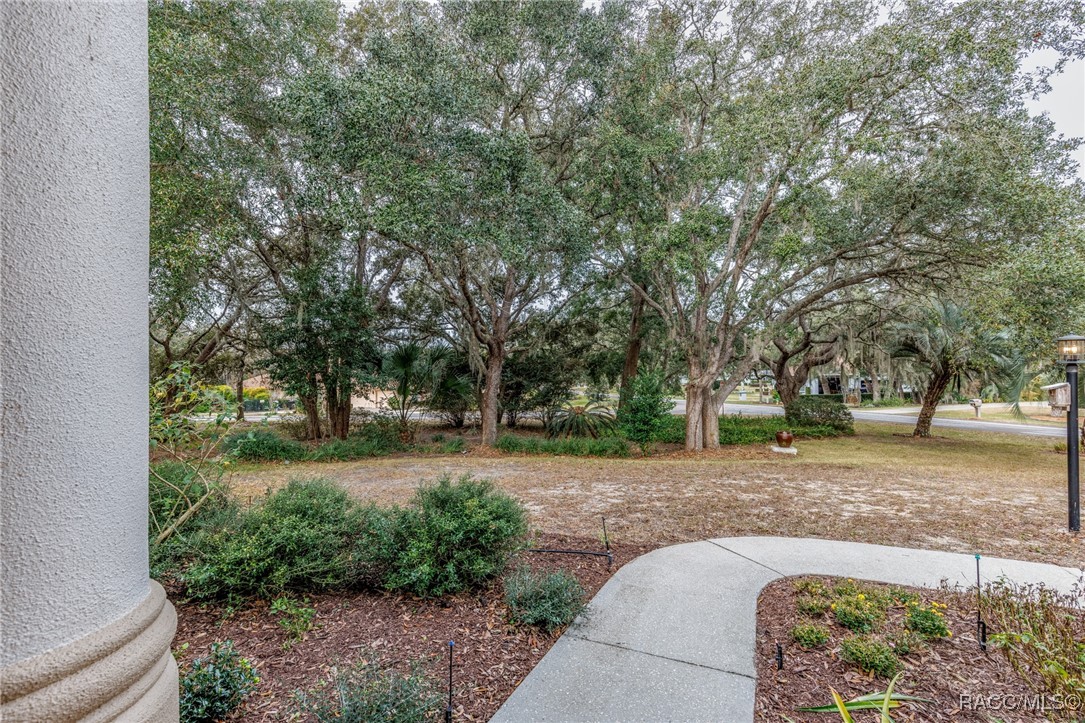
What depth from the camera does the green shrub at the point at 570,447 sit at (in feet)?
35.4

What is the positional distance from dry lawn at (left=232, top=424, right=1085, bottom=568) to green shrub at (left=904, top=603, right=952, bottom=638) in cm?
190

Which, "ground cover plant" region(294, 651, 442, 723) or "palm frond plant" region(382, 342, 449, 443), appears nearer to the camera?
"ground cover plant" region(294, 651, 442, 723)

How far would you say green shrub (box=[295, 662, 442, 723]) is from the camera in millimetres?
1866

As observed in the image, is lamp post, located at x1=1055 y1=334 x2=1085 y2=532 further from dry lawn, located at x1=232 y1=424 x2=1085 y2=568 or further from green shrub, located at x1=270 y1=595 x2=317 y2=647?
green shrub, located at x1=270 y1=595 x2=317 y2=647

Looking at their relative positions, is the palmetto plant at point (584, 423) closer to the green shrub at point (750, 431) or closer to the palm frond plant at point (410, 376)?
the green shrub at point (750, 431)

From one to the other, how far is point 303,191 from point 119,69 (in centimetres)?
833

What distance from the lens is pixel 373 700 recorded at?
1924 mm

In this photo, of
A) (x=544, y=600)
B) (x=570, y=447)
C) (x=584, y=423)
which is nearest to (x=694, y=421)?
(x=584, y=423)

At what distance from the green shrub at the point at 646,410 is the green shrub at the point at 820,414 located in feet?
24.3

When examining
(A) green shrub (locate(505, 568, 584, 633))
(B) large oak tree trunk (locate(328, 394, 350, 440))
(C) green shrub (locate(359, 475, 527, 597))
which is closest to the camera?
(A) green shrub (locate(505, 568, 584, 633))

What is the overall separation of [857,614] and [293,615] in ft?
11.4

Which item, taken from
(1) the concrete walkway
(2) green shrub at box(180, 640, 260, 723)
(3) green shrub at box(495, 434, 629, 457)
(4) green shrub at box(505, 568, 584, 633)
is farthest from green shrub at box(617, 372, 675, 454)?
(2) green shrub at box(180, 640, 260, 723)

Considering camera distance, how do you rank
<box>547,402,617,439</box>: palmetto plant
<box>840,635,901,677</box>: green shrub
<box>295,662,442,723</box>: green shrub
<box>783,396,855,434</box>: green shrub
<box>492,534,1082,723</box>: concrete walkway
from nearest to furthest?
<box>295,662,442,723</box>: green shrub < <box>492,534,1082,723</box>: concrete walkway < <box>840,635,901,677</box>: green shrub < <box>547,402,617,439</box>: palmetto plant < <box>783,396,855,434</box>: green shrub

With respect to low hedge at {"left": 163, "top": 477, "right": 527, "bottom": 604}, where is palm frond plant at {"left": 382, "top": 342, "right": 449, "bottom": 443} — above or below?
above
